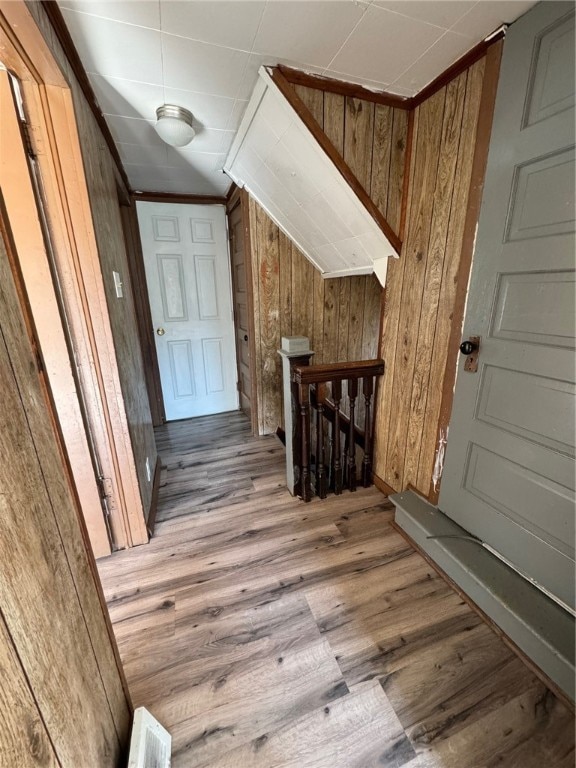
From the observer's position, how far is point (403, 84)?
138cm

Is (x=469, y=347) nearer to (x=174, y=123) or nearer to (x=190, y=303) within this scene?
(x=174, y=123)

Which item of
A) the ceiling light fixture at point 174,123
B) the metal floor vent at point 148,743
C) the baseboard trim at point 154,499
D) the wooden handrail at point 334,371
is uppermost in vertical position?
the ceiling light fixture at point 174,123

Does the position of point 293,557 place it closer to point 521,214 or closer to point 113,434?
point 113,434

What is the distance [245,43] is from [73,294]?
120cm

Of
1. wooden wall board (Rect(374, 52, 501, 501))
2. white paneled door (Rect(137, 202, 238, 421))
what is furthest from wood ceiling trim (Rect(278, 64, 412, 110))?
white paneled door (Rect(137, 202, 238, 421))

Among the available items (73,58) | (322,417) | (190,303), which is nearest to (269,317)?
(190,303)

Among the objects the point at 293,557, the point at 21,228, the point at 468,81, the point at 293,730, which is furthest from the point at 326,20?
the point at 293,730

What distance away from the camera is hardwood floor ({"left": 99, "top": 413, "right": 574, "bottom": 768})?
35.5 inches

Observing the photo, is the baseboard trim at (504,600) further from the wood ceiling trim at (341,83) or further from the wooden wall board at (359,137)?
the wooden wall board at (359,137)

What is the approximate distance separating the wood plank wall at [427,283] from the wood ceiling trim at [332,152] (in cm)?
11

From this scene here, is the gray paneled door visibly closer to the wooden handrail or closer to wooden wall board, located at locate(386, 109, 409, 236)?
wooden wall board, located at locate(386, 109, 409, 236)

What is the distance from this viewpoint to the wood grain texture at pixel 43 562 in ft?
1.51

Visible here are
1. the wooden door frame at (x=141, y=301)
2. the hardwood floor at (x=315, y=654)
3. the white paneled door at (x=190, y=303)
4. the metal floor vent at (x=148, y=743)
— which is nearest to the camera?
the metal floor vent at (x=148, y=743)

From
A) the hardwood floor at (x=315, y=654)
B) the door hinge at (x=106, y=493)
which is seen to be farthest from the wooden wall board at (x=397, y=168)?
the door hinge at (x=106, y=493)
